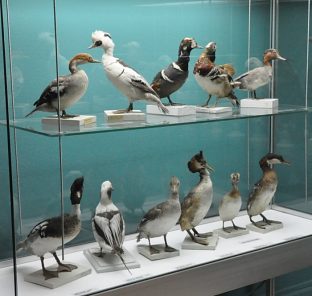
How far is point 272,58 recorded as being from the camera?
1760 mm

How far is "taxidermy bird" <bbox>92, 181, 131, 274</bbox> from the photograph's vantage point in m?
1.42

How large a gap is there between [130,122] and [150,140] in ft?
1.01

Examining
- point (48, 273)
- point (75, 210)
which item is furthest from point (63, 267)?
point (75, 210)

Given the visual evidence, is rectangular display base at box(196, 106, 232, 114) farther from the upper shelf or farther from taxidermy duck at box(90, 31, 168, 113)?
taxidermy duck at box(90, 31, 168, 113)

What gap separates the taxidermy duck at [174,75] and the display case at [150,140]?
0.08 meters

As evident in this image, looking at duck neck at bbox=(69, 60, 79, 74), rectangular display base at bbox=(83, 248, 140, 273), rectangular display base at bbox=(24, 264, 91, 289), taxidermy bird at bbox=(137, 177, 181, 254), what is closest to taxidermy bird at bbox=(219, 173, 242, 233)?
taxidermy bird at bbox=(137, 177, 181, 254)

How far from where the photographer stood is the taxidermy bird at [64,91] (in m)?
1.36

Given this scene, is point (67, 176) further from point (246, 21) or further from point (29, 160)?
point (246, 21)

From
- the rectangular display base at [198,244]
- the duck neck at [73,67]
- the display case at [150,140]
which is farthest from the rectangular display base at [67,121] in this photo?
the rectangular display base at [198,244]

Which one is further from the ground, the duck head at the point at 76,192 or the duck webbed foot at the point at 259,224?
the duck head at the point at 76,192

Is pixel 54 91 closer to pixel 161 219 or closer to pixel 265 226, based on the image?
pixel 161 219

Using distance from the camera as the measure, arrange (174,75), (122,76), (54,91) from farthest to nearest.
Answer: (174,75), (122,76), (54,91)

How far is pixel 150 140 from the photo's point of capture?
70.2 inches

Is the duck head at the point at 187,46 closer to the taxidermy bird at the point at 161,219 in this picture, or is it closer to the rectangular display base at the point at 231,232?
the taxidermy bird at the point at 161,219
